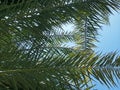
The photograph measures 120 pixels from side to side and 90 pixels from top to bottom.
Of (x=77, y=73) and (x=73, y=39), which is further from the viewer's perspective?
(x=73, y=39)

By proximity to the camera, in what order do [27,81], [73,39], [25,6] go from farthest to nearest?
[73,39], [25,6], [27,81]

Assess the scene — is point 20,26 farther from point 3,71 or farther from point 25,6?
point 3,71

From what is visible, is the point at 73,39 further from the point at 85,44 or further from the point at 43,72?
the point at 43,72

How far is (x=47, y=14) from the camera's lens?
4.23 m

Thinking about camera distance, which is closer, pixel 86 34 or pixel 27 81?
pixel 27 81

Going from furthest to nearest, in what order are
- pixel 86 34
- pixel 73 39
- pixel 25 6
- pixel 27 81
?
pixel 73 39, pixel 86 34, pixel 25 6, pixel 27 81

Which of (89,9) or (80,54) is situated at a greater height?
(89,9)

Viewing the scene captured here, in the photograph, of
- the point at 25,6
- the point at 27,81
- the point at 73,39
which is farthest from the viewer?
the point at 73,39

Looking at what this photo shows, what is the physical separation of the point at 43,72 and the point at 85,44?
3417 millimetres

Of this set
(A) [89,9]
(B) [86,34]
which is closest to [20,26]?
(A) [89,9]

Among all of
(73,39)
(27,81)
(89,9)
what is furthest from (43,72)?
(73,39)

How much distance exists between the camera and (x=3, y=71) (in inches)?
127

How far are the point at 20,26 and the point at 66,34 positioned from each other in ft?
12.7

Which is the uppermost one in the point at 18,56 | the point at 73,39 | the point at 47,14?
the point at 47,14
